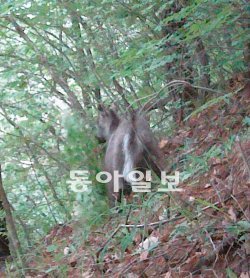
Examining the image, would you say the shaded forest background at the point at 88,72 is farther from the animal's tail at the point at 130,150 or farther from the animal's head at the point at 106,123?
the animal's tail at the point at 130,150

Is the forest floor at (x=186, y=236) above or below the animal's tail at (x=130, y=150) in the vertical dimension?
below

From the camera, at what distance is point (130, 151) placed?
5.90 meters

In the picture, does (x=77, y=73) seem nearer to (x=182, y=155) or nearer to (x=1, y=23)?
(x=1, y=23)

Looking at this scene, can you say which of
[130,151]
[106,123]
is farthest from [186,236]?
[106,123]

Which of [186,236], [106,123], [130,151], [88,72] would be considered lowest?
[186,236]

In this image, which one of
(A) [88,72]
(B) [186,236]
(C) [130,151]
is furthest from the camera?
(A) [88,72]

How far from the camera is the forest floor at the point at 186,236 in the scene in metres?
3.87

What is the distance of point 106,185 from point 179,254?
6.07 ft

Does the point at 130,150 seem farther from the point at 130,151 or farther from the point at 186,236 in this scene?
the point at 186,236

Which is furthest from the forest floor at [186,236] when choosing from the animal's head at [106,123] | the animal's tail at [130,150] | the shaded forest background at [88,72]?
the animal's head at [106,123]

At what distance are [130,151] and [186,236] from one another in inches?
71.4

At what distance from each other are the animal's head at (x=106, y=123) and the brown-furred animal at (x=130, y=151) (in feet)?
0.60

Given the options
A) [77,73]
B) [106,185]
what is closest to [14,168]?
[77,73]

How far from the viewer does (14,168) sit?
876 centimetres
